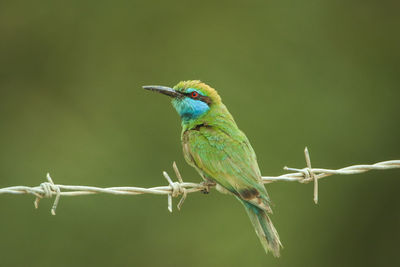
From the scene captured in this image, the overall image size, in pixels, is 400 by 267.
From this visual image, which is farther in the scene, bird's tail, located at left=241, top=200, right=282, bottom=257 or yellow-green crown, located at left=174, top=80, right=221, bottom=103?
yellow-green crown, located at left=174, top=80, right=221, bottom=103

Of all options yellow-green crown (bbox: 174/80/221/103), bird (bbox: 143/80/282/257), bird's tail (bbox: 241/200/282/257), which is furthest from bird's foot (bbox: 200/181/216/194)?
yellow-green crown (bbox: 174/80/221/103)

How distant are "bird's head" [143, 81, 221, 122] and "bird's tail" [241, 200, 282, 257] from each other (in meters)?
1.02

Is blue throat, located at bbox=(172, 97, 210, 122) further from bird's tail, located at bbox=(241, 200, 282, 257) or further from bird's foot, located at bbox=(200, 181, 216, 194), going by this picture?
bird's tail, located at bbox=(241, 200, 282, 257)

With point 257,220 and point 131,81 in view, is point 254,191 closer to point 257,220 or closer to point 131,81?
point 257,220

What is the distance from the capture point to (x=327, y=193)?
6781 millimetres

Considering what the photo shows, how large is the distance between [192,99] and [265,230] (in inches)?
51.8

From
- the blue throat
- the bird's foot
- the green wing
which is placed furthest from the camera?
the blue throat

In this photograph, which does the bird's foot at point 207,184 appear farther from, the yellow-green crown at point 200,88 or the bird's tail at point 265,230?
the yellow-green crown at point 200,88

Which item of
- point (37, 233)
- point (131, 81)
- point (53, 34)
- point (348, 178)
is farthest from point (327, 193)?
point (53, 34)

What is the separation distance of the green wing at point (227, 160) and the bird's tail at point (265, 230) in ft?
0.57

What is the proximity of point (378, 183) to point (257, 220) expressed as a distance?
342 centimetres

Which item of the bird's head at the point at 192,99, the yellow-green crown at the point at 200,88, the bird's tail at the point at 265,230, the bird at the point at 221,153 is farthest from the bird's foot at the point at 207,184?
the yellow-green crown at the point at 200,88

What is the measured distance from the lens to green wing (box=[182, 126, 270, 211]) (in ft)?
12.4

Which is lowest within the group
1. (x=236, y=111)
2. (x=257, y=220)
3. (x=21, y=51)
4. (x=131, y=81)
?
(x=257, y=220)
